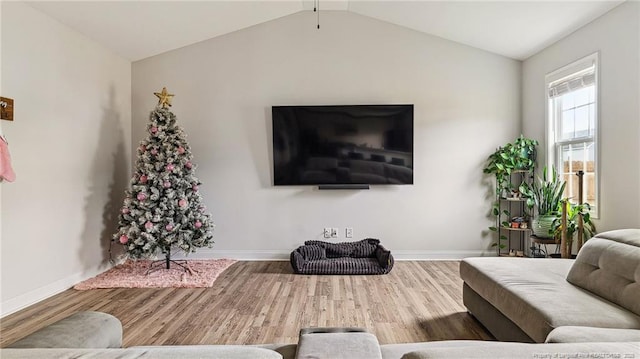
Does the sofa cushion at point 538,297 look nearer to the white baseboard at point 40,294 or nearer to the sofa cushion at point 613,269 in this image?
the sofa cushion at point 613,269

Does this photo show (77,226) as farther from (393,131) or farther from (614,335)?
(614,335)

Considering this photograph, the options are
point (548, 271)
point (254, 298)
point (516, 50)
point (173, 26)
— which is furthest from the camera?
point (516, 50)

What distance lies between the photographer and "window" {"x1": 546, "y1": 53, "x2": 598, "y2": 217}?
351 centimetres

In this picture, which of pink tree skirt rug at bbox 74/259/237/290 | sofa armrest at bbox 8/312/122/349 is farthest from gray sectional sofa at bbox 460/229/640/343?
pink tree skirt rug at bbox 74/259/237/290

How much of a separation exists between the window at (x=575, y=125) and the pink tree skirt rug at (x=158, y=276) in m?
4.02

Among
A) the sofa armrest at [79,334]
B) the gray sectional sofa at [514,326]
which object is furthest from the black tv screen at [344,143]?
the sofa armrest at [79,334]

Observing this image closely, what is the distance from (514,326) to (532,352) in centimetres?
144

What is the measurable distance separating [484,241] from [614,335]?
11.7ft

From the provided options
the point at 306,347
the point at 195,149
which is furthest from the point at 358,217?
the point at 306,347

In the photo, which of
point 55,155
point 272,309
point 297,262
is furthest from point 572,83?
point 55,155

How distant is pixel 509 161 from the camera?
4422 mm

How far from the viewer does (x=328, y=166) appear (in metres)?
4.66

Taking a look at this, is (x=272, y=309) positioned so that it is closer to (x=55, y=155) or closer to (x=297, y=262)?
(x=297, y=262)

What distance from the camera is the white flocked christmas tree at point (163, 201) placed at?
3926mm
